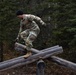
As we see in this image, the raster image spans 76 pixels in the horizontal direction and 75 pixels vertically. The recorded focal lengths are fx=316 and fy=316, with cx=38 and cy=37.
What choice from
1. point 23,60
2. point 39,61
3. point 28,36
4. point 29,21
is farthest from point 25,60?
point 29,21

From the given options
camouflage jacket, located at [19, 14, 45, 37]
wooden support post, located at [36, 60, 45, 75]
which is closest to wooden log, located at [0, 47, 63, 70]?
wooden support post, located at [36, 60, 45, 75]

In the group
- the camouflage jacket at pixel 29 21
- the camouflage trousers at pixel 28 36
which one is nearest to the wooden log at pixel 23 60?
the camouflage trousers at pixel 28 36

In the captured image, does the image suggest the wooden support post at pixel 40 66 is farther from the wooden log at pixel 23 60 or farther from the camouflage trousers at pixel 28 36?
the camouflage trousers at pixel 28 36

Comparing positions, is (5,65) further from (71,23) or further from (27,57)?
(71,23)

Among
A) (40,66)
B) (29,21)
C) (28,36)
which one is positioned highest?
(29,21)

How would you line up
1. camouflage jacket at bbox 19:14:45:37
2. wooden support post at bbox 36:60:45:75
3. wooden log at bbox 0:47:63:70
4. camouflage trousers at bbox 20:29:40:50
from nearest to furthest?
camouflage jacket at bbox 19:14:45:37 → wooden log at bbox 0:47:63:70 → camouflage trousers at bbox 20:29:40:50 → wooden support post at bbox 36:60:45:75

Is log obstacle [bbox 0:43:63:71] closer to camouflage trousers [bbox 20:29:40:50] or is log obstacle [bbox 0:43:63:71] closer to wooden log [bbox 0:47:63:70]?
wooden log [bbox 0:47:63:70]

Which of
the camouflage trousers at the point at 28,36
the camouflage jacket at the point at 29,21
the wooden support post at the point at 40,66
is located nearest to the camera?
the camouflage jacket at the point at 29,21

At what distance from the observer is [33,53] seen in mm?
12414

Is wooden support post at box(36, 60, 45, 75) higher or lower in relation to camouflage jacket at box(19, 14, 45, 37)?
lower

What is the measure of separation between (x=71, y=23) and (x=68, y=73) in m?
3.43

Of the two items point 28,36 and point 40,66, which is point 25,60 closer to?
point 40,66

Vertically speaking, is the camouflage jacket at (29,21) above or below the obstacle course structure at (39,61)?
above

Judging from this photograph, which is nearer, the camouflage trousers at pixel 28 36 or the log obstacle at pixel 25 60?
the log obstacle at pixel 25 60
